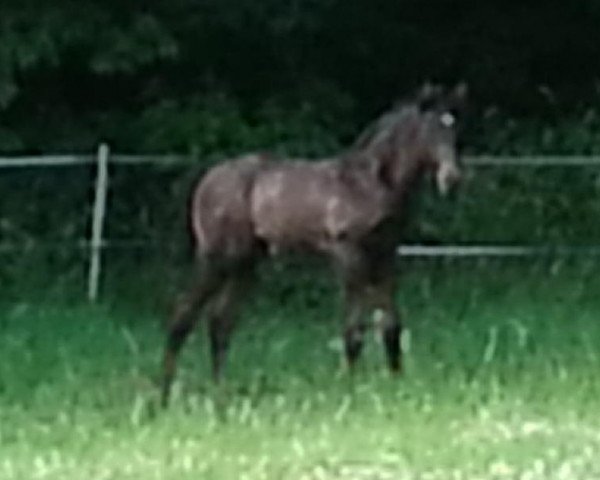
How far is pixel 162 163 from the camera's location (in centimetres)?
1850

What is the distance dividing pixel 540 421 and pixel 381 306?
2.02 metres

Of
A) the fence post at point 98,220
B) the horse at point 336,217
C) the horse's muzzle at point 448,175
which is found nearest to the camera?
the horse's muzzle at point 448,175

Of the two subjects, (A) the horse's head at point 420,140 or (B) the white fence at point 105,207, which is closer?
(A) the horse's head at point 420,140

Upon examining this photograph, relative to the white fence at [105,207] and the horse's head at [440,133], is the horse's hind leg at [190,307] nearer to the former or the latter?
the horse's head at [440,133]

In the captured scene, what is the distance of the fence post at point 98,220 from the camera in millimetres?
17703

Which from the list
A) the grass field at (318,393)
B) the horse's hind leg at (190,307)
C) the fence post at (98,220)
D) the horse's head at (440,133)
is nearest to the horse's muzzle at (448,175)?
the horse's head at (440,133)

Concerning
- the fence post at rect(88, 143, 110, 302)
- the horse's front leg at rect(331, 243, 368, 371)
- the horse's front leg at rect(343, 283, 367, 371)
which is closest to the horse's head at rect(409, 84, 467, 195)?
the horse's front leg at rect(331, 243, 368, 371)

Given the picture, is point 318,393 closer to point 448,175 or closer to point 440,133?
point 448,175

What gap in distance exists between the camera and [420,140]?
13.5 metres

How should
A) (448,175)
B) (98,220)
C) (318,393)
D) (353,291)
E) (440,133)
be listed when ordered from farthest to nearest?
(98,220), (353,291), (440,133), (448,175), (318,393)

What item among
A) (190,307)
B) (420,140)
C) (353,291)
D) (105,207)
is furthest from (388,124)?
(105,207)

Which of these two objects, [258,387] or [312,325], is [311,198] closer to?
[258,387]

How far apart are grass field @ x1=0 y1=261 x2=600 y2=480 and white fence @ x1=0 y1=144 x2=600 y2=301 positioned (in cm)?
24

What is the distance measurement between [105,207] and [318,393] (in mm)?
5858
